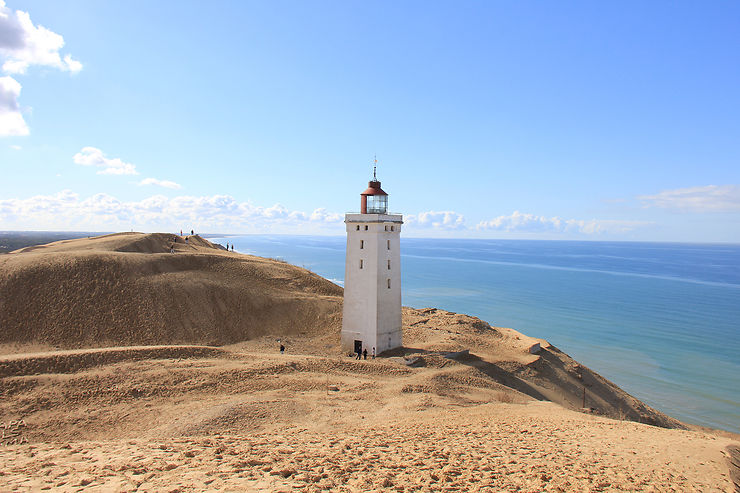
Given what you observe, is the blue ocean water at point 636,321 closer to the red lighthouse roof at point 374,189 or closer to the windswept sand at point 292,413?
the windswept sand at point 292,413

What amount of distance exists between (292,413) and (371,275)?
→ 39.8ft

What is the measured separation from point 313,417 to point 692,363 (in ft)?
136

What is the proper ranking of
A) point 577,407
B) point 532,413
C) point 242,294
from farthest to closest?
point 242,294 < point 577,407 < point 532,413

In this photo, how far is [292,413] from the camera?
1587 centimetres

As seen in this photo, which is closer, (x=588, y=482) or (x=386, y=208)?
(x=588, y=482)

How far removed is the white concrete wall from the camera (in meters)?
26.9

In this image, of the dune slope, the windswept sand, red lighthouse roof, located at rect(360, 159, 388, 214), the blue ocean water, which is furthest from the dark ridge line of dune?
the blue ocean water

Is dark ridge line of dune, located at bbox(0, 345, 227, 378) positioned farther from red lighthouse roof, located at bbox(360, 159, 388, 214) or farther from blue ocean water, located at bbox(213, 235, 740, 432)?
blue ocean water, located at bbox(213, 235, 740, 432)

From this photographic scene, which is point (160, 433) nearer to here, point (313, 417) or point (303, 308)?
point (313, 417)

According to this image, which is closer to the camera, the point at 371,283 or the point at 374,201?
the point at 371,283

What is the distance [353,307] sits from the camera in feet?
91.1

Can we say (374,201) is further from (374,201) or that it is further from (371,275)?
(371,275)

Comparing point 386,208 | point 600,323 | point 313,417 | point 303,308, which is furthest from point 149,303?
point 600,323

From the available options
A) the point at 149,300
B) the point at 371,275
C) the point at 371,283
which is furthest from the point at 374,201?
Result: the point at 149,300
